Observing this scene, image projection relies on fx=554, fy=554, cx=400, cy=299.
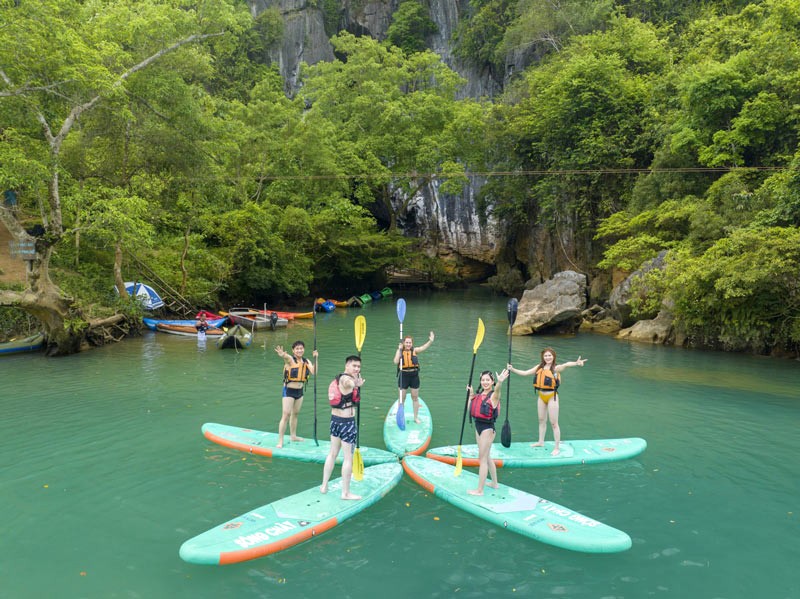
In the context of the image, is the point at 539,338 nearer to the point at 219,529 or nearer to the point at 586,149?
the point at 586,149

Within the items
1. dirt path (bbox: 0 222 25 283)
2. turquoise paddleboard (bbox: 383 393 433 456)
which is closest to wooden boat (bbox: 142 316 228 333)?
dirt path (bbox: 0 222 25 283)

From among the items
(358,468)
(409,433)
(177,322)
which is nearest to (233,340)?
(177,322)

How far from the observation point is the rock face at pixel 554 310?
2016cm

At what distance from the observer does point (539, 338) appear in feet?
65.6

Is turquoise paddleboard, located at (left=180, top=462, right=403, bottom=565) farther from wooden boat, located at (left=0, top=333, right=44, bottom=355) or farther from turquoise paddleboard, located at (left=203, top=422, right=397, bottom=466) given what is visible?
wooden boat, located at (left=0, top=333, right=44, bottom=355)

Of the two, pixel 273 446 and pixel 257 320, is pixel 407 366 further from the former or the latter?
pixel 257 320

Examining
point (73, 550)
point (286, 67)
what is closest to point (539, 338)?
point (73, 550)

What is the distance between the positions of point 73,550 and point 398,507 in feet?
11.5

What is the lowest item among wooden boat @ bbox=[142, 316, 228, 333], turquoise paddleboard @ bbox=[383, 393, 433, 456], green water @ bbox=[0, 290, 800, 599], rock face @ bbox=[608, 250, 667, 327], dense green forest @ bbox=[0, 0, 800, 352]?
green water @ bbox=[0, 290, 800, 599]

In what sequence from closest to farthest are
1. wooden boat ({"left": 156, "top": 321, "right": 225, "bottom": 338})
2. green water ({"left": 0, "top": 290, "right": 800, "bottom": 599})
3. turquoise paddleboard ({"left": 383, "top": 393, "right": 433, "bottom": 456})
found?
green water ({"left": 0, "top": 290, "right": 800, "bottom": 599})
turquoise paddleboard ({"left": 383, "top": 393, "right": 433, "bottom": 456})
wooden boat ({"left": 156, "top": 321, "right": 225, "bottom": 338})

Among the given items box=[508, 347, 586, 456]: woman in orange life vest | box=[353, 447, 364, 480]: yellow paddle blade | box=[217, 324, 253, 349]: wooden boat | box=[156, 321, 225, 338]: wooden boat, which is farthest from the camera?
box=[156, 321, 225, 338]: wooden boat

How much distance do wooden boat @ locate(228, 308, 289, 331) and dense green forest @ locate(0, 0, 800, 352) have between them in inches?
106

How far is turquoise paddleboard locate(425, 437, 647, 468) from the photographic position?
26.2 feet

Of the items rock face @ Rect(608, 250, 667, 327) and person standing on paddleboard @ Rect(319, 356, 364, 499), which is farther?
rock face @ Rect(608, 250, 667, 327)
